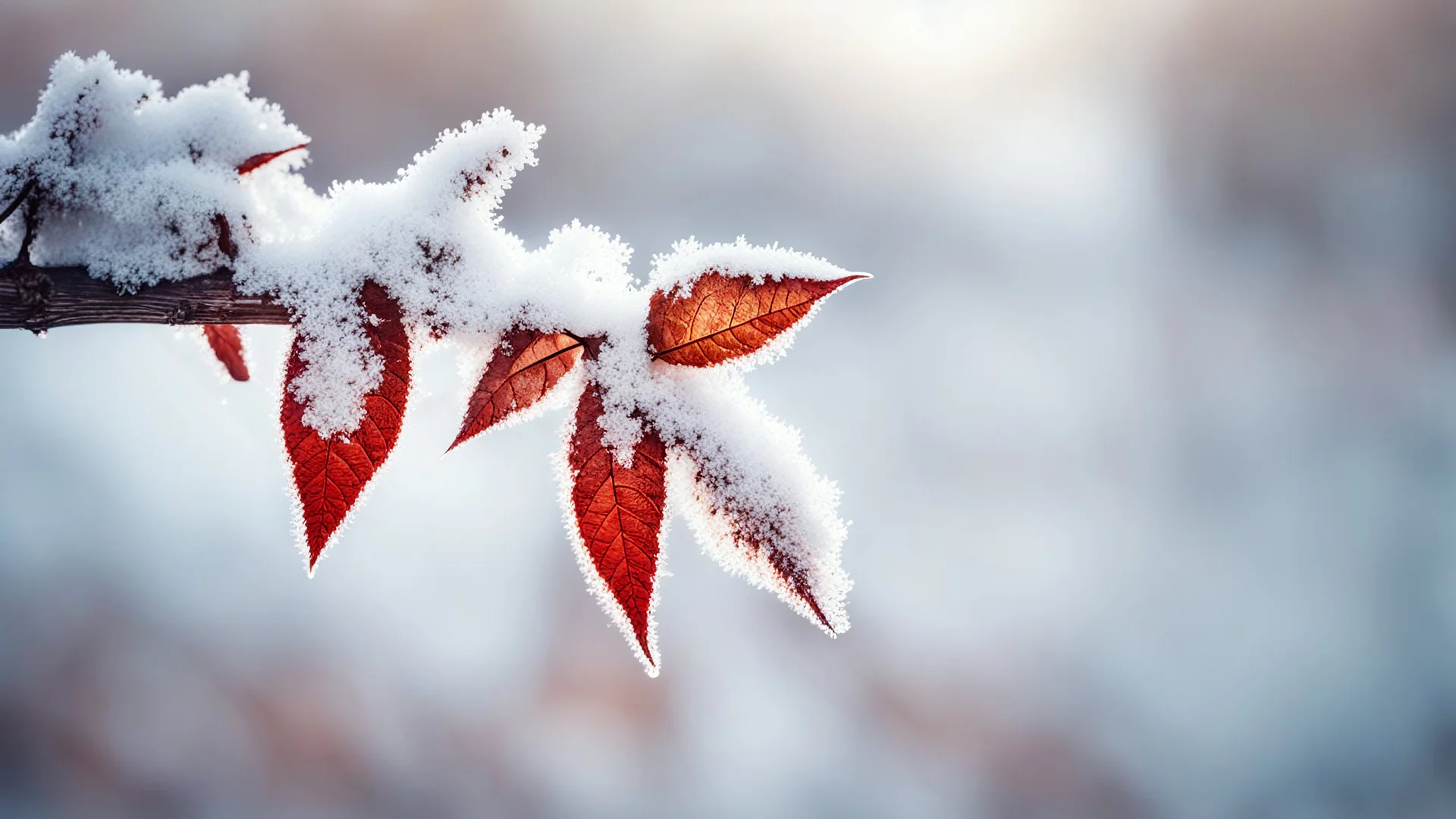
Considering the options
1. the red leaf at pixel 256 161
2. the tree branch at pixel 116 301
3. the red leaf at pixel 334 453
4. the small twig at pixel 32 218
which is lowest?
the red leaf at pixel 334 453

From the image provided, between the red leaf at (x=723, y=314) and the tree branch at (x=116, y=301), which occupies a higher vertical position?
the red leaf at (x=723, y=314)

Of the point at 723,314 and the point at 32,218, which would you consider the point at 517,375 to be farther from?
the point at 32,218

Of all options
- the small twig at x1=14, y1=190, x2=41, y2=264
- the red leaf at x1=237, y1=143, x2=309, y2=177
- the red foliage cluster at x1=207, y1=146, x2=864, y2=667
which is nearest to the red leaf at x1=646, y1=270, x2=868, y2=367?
the red foliage cluster at x1=207, y1=146, x2=864, y2=667

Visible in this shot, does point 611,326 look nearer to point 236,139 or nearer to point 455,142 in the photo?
point 455,142

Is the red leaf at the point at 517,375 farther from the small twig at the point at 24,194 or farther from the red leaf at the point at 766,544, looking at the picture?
the small twig at the point at 24,194

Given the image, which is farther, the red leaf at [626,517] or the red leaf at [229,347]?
the red leaf at [229,347]

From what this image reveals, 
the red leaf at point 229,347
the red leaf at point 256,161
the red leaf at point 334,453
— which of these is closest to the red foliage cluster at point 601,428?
the red leaf at point 334,453

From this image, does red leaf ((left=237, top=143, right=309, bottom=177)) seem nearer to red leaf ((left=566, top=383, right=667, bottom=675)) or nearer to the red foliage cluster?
the red foliage cluster
